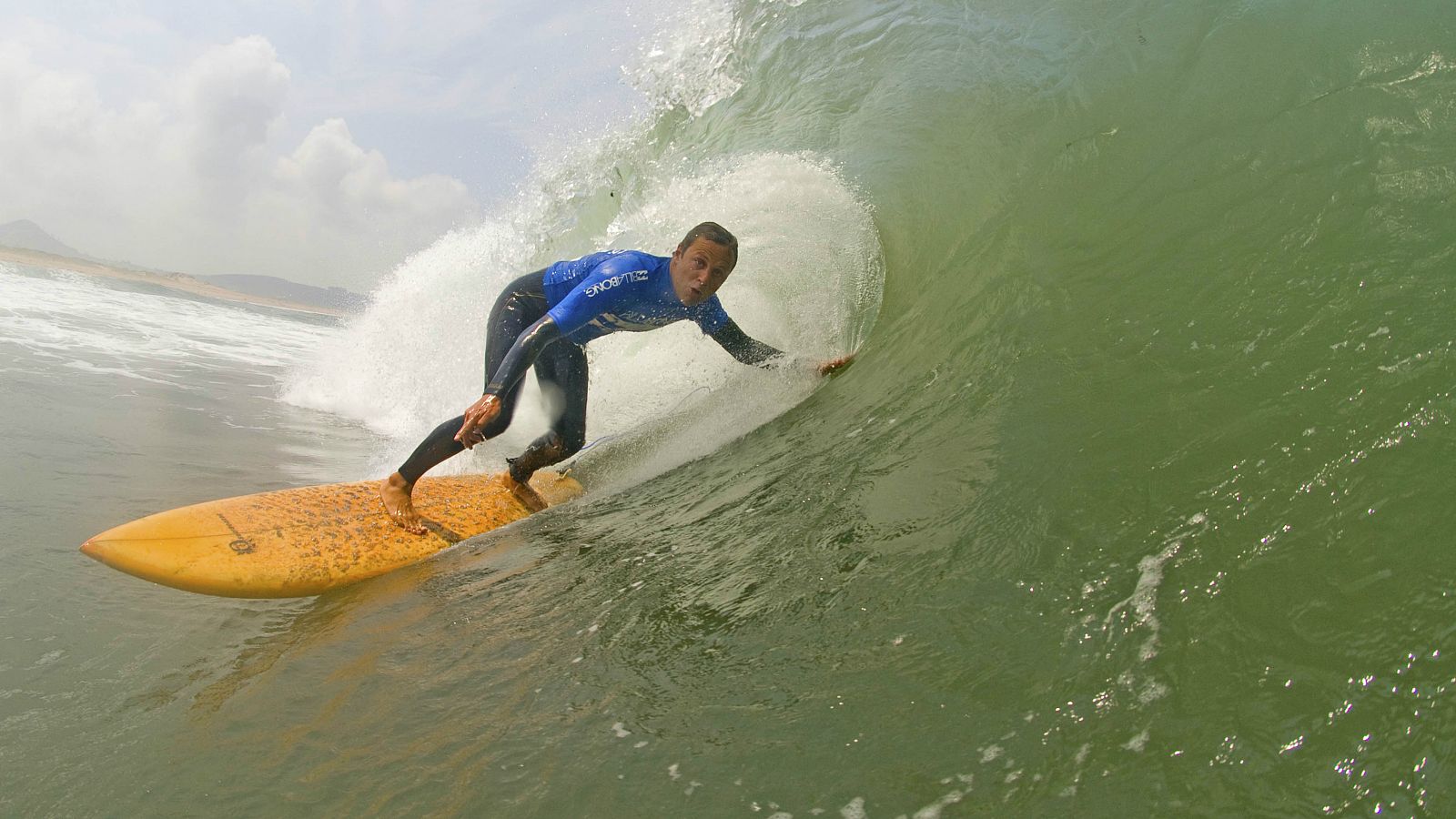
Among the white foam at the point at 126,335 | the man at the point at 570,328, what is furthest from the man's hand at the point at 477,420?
the white foam at the point at 126,335

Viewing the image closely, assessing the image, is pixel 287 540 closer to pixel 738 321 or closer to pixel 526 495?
pixel 526 495

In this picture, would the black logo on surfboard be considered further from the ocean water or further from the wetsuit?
the wetsuit

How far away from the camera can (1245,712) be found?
5.88ft

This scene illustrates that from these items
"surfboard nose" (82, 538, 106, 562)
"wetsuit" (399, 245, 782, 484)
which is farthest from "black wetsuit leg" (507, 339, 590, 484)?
"surfboard nose" (82, 538, 106, 562)

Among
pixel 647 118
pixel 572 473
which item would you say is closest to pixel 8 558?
pixel 572 473

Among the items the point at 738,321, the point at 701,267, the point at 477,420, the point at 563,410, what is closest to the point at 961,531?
the point at 701,267

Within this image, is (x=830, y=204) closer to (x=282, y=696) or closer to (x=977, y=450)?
(x=977, y=450)

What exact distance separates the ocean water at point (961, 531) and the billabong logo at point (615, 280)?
1.01 metres

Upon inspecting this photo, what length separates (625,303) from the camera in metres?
4.23

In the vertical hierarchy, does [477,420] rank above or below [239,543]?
above

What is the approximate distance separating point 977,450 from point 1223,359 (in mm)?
981

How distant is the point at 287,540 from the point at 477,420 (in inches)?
39.1

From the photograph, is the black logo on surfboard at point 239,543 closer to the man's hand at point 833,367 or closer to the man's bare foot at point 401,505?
the man's bare foot at point 401,505

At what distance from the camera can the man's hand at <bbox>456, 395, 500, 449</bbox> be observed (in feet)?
12.0
